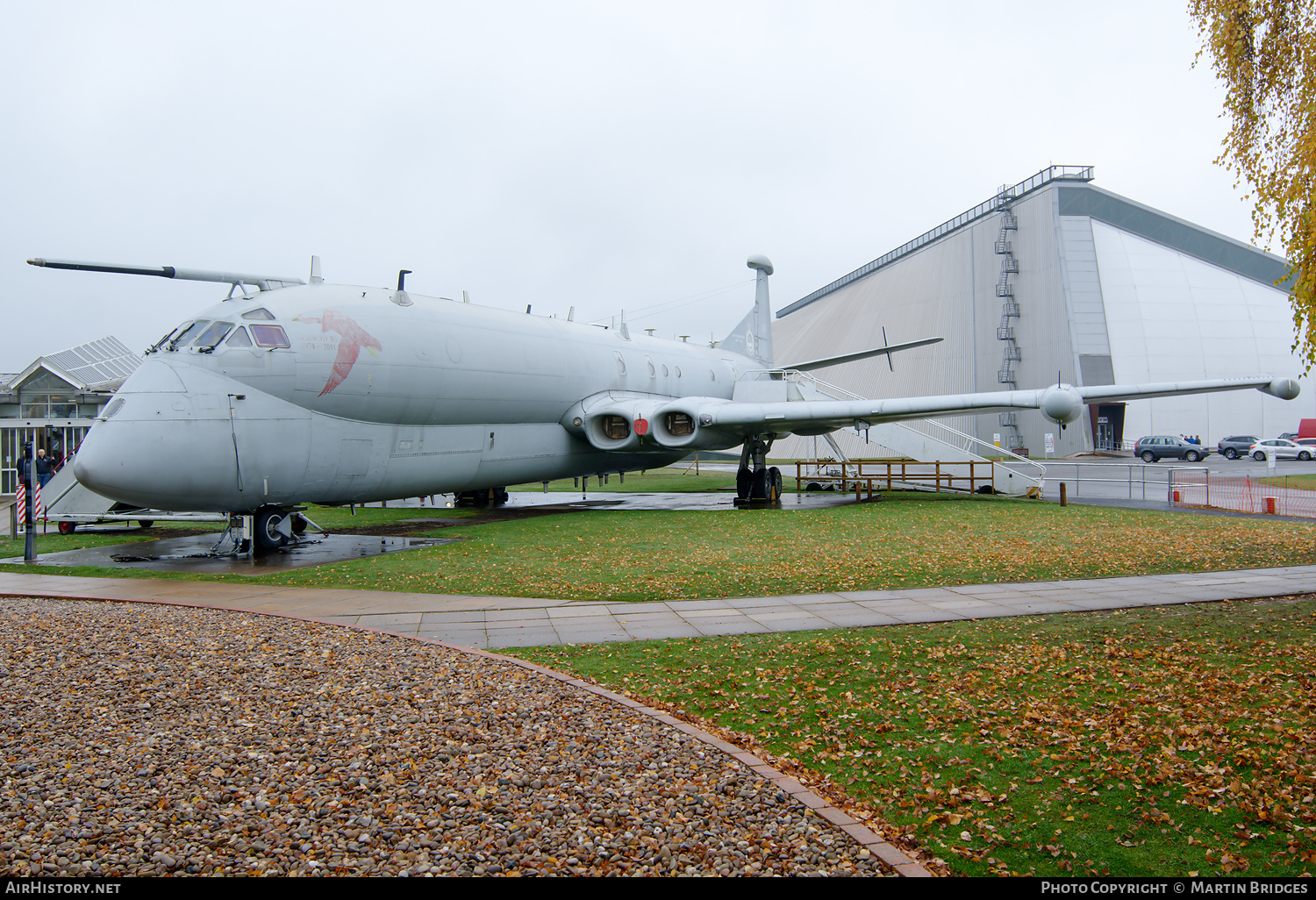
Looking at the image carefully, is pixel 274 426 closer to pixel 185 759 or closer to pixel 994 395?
pixel 185 759

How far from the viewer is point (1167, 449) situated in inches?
1662

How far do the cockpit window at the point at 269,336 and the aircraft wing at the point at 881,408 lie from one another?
363 inches

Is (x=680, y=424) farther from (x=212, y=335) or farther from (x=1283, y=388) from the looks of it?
(x=1283, y=388)

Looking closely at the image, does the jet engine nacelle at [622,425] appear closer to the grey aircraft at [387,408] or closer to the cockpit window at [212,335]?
the grey aircraft at [387,408]

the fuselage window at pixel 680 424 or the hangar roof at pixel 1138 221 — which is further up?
the hangar roof at pixel 1138 221

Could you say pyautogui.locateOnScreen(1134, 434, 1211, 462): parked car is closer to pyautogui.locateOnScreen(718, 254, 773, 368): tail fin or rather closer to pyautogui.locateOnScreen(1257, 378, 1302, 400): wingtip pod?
pyautogui.locateOnScreen(718, 254, 773, 368): tail fin

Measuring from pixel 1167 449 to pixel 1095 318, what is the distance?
933 cm

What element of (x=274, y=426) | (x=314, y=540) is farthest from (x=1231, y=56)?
(x=314, y=540)

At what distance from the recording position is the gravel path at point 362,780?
344 centimetres

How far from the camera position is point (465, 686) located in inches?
229

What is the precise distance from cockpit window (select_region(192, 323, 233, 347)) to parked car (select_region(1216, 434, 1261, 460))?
4841cm

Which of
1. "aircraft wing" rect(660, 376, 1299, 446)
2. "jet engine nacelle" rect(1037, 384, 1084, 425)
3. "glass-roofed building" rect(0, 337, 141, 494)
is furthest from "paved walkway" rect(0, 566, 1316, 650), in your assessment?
"glass-roofed building" rect(0, 337, 141, 494)

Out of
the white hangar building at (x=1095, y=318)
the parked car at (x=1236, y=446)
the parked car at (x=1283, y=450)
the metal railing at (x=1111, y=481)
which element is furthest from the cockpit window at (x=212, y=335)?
the parked car at (x=1236, y=446)

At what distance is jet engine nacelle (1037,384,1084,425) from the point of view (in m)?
15.4
